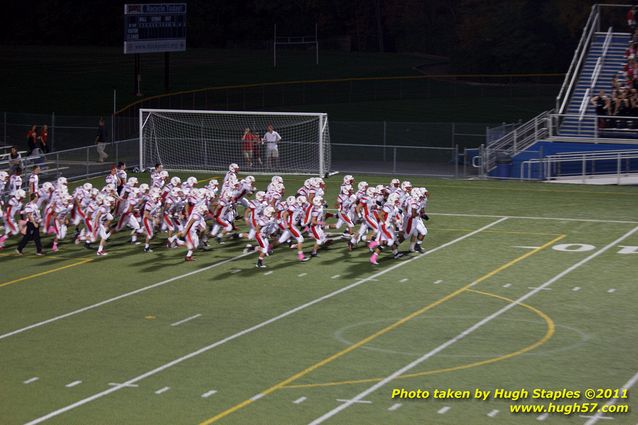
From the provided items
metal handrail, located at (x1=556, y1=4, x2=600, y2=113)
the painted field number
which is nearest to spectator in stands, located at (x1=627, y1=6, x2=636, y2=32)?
metal handrail, located at (x1=556, y1=4, x2=600, y2=113)

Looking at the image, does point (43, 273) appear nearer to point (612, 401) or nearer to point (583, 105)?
point (612, 401)

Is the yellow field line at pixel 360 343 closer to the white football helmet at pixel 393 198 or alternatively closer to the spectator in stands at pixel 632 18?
the white football helmet at pixel 393 198

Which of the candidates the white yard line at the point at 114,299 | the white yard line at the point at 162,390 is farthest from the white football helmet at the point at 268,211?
the white yard line at the point at 162,390

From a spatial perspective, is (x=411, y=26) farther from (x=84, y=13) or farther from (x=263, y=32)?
(x=84, y=13)

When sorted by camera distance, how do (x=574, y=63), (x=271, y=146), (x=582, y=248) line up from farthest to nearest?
1. (x=574, y=63)
2. (x=271, y=146)
3. (x=582, y=248)

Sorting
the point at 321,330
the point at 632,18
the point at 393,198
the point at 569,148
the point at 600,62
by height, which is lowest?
the point at 321,330

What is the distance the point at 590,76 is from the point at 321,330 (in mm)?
25832

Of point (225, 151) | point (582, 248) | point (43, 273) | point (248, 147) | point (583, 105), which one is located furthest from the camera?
point (583, 105)

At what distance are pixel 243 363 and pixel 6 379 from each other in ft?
11.1

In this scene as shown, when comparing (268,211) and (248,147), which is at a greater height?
(248,147)

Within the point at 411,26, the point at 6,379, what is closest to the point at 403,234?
the point at 6,379

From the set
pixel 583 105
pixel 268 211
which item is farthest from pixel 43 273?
pixel 583 105

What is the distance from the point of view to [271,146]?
127ft

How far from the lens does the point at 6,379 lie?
17.5 metres
